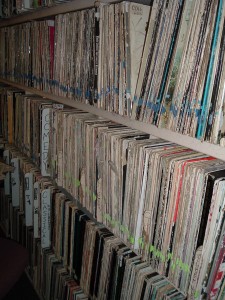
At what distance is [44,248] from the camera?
1.72m

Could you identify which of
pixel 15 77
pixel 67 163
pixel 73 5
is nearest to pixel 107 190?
pixel 67 163

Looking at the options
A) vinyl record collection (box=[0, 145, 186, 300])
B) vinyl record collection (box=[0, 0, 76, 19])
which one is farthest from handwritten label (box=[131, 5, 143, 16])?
vinyl record collection (box=[0, 145, 186, 300])

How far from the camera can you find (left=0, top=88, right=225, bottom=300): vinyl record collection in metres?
0.75

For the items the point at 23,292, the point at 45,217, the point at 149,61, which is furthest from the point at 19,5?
the point at 23,292

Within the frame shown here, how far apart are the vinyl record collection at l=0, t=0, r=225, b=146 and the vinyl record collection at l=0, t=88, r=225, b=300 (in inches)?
4.3

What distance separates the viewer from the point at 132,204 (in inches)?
38.2

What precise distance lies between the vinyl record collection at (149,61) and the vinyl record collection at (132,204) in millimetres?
108

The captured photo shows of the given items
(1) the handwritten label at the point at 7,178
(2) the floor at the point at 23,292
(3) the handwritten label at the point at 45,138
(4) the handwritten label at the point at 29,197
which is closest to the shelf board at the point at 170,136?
(3) the handwritten label at the point at 45,138

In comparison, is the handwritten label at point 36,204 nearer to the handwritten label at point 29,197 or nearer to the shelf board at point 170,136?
the handwritten label at point 29,197

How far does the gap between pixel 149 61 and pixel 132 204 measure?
0.48 meters

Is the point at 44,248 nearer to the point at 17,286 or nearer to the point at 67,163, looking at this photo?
the point at 17,286

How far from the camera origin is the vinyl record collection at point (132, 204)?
75cm

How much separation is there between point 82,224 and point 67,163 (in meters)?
0.30

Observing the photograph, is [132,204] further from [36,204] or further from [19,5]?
[19,5]
